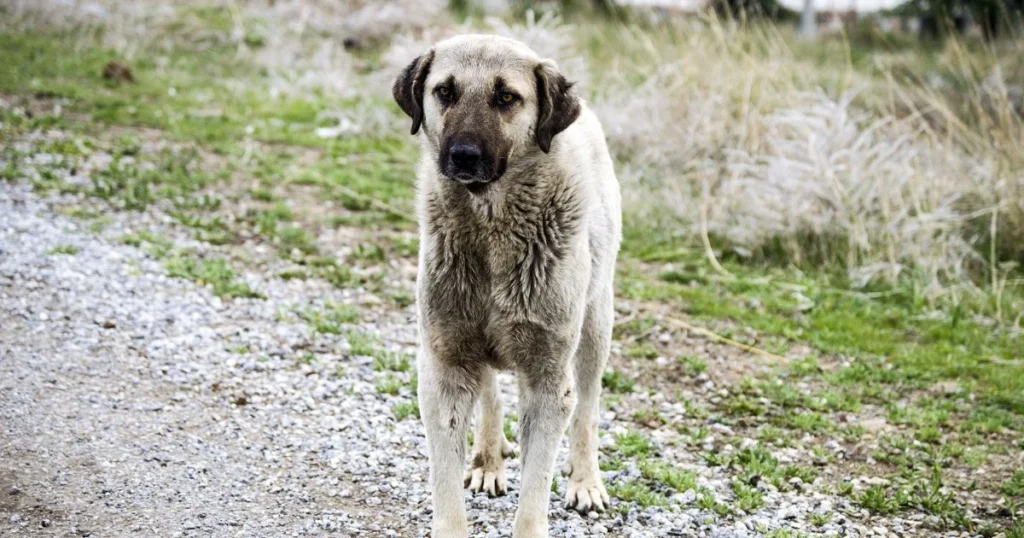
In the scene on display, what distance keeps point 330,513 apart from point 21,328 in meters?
2.74

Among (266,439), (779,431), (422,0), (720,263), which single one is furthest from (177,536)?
(422,0)

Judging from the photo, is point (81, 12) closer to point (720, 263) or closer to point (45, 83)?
point (45, 83)

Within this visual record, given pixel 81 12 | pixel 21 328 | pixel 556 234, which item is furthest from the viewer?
pixel 81 12

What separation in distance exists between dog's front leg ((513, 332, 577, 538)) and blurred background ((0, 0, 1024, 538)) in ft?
2.80

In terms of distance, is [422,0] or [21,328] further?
[422,0]

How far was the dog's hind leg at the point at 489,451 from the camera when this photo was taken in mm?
4582

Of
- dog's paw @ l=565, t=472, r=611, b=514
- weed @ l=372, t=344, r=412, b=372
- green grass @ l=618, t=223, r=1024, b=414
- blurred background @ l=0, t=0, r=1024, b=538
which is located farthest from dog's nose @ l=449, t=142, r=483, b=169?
green grass @ l=618, t=223, r=1024, b=414

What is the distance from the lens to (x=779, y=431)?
18.6ft

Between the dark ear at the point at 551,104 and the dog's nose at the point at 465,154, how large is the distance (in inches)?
15.1

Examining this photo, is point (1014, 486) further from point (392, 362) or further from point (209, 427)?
point (209, 427)

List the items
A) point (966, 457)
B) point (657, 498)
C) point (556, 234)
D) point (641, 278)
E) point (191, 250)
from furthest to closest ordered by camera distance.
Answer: point (641, 278)
point (191, 250)
point (966, 457)
point (657, 498)
point (556, 234)

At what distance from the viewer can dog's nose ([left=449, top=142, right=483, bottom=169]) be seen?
12.0ft

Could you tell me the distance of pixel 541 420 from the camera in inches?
151

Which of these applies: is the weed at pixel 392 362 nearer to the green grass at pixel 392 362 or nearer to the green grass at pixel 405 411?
the green grass at pixel 392 362
